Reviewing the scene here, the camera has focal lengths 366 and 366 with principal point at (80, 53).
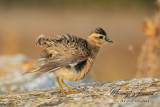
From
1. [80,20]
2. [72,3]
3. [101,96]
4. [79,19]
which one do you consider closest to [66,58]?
[101,96]

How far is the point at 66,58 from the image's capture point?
6.13 m

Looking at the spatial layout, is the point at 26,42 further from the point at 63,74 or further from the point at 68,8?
the point at 63,74

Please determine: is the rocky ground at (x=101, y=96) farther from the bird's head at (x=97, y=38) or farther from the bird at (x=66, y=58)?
the bird's head at (x=97, y=38)

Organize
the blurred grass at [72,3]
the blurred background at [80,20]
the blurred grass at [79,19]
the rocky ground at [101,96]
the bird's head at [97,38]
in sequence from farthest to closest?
the blurred grass at [72,3]
the blurred grass at [79,19]
the blurred background at [80,20]
the bird's head at [97,38]
the rocky ground at [101,96]

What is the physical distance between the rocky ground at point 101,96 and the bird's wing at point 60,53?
1.50ft

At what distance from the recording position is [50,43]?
6.44 metres

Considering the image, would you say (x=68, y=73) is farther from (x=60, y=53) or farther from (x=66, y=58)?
(x=60, y=53)

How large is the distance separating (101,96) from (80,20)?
28.1 meters

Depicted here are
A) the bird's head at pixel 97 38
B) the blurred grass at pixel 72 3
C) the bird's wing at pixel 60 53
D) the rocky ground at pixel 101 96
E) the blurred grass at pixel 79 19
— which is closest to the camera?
the rocky ground at pixel 101 96

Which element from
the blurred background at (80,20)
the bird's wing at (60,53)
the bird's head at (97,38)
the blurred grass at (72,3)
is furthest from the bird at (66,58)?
the blurred grass at (72,3)

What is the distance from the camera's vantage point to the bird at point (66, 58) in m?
6.05

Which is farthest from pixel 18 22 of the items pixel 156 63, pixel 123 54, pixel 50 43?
pixel 50 43

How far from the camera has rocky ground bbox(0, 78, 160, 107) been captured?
4.81m

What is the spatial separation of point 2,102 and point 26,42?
17.4 metres
